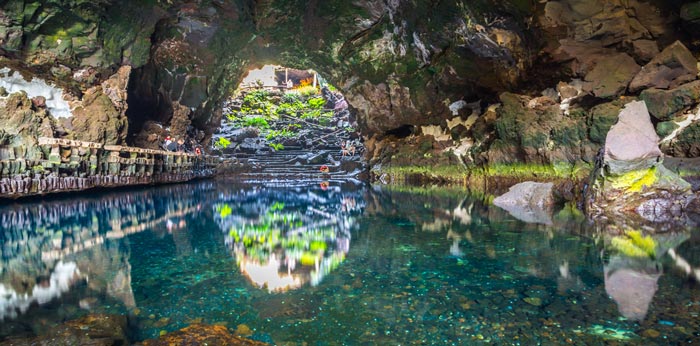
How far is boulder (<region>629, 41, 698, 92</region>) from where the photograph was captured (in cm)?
819

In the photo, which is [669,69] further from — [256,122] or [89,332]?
[256,122]

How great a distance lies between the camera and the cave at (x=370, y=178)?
8.33ft

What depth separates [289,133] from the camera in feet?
82.1

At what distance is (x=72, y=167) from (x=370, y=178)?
44.2ft

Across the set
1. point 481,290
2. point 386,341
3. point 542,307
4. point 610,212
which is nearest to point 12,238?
point 386,341

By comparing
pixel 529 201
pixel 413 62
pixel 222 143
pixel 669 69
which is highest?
pixel 413 62

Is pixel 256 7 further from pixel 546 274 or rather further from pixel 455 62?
pixel 546 274

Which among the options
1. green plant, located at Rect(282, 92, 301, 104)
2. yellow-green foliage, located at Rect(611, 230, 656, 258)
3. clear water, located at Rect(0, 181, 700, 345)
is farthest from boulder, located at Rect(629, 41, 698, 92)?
green plant, located at Rect(282, 92, 301, 104)

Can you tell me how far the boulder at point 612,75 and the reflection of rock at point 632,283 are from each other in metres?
7.64

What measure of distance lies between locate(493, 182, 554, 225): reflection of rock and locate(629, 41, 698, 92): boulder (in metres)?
3.53

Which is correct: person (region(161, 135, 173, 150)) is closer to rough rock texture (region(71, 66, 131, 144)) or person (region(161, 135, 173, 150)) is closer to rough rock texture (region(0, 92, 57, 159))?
rough rock texture (region(71, 66, 131, 144))

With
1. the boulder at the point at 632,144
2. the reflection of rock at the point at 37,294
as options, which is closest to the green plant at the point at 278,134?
the boulder at the point at 632,144

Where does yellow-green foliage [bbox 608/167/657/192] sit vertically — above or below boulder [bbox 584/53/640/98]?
below

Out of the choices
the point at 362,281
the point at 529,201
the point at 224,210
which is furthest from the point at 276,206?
the point at 362,281
